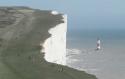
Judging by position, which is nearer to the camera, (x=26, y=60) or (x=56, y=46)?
(x=26, y=60)

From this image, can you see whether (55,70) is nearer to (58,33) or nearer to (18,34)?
(18,34)

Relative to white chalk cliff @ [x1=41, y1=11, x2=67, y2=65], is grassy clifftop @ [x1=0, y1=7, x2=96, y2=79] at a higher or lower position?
higher

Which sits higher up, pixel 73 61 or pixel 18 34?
pixel 18 34

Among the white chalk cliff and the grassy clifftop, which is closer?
the grassy clifftop

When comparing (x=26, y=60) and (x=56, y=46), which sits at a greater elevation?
(x=26, y=60)

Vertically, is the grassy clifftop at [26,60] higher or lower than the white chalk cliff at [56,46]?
higher

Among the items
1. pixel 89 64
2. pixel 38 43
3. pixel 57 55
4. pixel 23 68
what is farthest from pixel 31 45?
pixel 89 64

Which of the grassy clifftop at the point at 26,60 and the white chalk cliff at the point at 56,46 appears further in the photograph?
the white chalk cliff at the point at 56,46

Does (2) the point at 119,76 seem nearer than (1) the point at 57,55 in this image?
No
